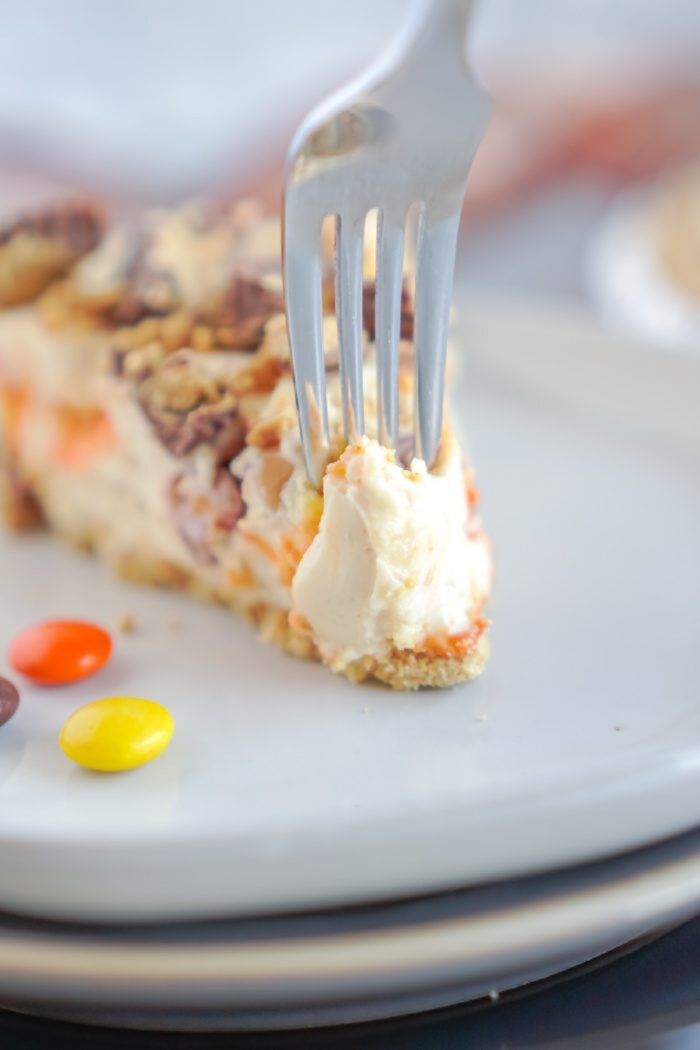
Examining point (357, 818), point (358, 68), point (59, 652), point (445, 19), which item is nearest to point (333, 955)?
point (357, 818)

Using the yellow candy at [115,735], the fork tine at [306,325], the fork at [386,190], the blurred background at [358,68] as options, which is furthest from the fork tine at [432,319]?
the blurred background at [358,68]

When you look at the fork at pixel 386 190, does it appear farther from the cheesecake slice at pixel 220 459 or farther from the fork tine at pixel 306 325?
the cheesecake slice at pixel 220 459

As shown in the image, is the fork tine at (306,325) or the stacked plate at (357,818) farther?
the fork tine at (306,325)

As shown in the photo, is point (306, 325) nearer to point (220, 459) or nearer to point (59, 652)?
point (220, 459)

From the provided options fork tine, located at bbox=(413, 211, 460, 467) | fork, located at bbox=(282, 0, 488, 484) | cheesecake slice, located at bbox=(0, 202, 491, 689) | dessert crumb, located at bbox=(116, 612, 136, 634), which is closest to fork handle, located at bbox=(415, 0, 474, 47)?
fork, located at bbox=(282, 0, 488, 484)

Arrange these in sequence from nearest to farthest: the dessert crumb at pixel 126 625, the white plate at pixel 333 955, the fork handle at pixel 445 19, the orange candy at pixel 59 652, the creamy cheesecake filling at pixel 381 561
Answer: the white plate at pixel 333 955, the fork handle at pixel 445 19, the creamy cheesecake filling at pixel 381 561, the orange candy at pixel 59 652, the dessert crumb at pixel 126 625

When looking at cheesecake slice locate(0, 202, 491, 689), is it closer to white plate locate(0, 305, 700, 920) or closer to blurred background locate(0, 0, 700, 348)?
white plate locate(0, 305, 700, 920)

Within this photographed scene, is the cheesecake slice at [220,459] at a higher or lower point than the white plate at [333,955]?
higher
